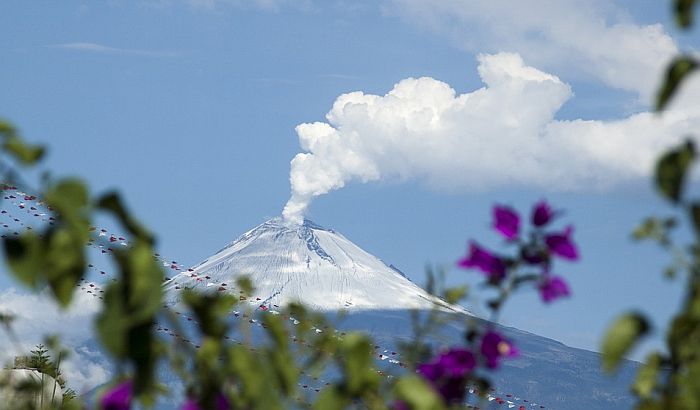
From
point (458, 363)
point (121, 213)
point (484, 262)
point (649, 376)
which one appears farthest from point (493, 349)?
point (121, 213)

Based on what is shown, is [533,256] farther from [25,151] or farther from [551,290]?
[25,151]

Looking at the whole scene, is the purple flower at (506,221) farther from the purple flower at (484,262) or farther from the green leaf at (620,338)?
the green leaf at (620,338)

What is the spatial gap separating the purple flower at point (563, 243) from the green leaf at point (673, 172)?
2.14 ft

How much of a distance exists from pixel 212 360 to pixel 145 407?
18 cm

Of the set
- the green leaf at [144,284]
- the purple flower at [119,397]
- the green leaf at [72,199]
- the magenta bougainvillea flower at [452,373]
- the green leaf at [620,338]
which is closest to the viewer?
the green leaf at [144,284]

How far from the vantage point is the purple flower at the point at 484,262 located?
226 cm

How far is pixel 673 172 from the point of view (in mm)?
1611

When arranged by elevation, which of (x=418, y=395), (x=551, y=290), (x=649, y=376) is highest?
(x=551, y=290)

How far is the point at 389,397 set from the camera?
7.17ft

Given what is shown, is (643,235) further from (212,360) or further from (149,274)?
(149,274)

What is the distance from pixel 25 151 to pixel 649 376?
1554mm

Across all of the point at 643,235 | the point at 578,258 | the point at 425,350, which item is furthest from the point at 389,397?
the point at 643,235

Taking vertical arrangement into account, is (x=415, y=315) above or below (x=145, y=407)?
above

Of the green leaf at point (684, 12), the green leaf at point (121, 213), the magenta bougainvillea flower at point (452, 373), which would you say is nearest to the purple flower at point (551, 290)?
the magenta bougainvillea flower at point (452, 373)
